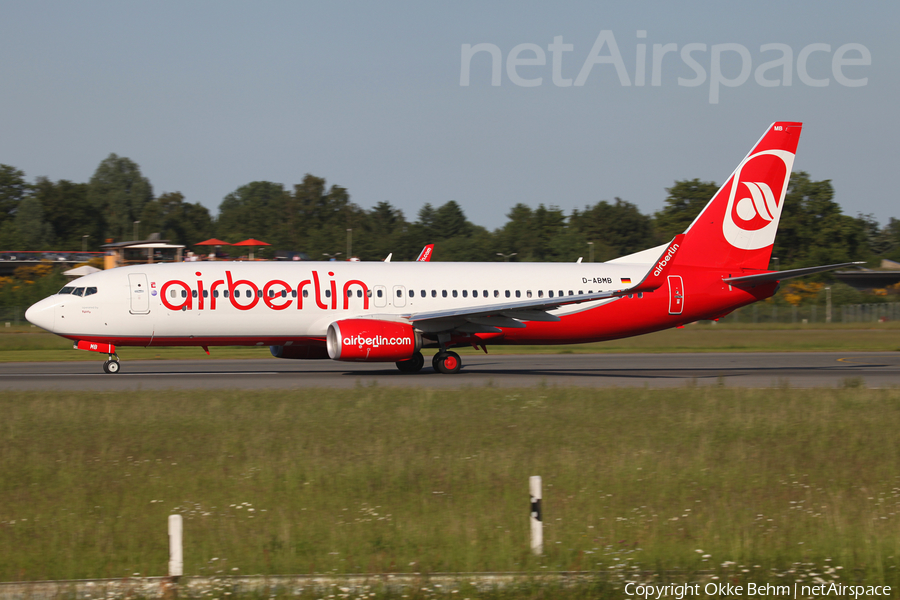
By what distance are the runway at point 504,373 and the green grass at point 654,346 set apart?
3.37 meters

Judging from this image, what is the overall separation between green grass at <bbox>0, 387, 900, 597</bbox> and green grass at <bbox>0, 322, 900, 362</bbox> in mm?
20720

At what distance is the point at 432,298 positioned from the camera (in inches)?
1086

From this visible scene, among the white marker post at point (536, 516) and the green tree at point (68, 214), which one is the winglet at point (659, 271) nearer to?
the white marker post at point (536, 516)

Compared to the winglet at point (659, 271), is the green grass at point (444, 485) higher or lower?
lower

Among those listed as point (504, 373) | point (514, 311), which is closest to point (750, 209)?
point (514, 311)

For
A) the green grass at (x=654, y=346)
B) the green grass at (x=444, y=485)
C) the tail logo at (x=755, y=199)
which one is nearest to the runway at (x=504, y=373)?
the green grass at (x=654, y=346)

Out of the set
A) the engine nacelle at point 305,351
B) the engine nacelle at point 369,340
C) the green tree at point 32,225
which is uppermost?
the green tree at point 32,225

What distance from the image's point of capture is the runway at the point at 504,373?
2312 cm

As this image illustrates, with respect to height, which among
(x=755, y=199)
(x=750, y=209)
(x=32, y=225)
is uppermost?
(x=32, y=225)

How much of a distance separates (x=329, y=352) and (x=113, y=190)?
175 metres

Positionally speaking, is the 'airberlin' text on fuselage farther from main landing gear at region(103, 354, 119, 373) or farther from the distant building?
the distant building

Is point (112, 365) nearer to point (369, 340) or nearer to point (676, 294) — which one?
point (369, 340)

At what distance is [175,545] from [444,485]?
4635 mm

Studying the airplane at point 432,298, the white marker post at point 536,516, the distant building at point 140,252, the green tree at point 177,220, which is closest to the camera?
the white marker post at point 536,516
